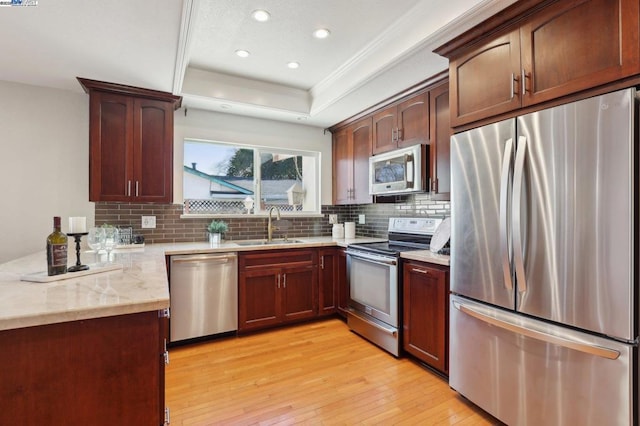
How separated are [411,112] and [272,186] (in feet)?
6.24

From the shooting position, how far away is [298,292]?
3.34 m

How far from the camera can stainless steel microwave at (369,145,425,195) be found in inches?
108

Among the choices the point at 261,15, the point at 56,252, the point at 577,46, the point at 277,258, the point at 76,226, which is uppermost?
the point at 261,15

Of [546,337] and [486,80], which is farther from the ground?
[486,80]

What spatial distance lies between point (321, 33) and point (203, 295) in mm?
2442

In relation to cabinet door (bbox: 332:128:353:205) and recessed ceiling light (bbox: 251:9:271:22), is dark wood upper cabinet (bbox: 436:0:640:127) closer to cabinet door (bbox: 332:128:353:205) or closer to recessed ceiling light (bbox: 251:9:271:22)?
recessed ceiling light (bbox: 251:9:271:22)

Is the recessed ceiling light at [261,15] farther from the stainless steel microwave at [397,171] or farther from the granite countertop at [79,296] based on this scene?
the granite countertop at [79,296]

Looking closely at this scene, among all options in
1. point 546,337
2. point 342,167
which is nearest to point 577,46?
point 546,337

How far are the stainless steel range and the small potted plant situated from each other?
1.37 meters

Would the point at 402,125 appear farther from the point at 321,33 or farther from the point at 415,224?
the point at 321,33

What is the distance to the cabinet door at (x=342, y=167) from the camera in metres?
3.87

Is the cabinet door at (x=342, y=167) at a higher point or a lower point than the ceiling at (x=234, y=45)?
lower

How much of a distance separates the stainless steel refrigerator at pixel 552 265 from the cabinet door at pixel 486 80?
0.13 m

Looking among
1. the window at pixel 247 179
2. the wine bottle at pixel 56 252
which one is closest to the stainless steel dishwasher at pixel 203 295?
the window at pixel 247 179
